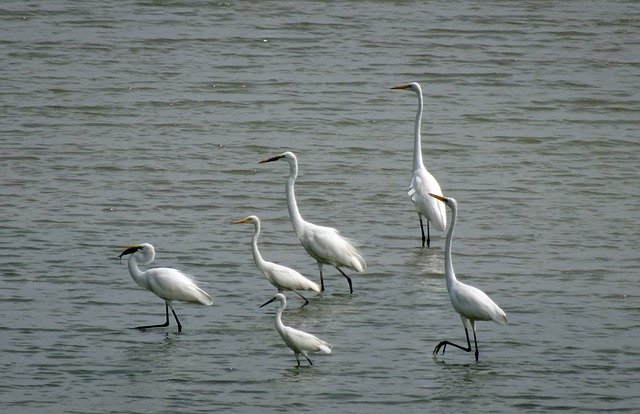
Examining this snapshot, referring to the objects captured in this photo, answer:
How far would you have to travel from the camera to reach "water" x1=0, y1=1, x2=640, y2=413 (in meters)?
8.20

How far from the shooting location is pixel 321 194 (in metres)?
13.5

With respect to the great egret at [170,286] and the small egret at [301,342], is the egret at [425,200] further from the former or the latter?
the small egret at [301,342]

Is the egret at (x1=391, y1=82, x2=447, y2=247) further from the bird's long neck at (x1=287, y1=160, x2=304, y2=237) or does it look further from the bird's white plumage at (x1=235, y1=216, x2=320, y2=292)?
the bird's white plumage at (x1=235, y1=216, x2=320, y2=292)

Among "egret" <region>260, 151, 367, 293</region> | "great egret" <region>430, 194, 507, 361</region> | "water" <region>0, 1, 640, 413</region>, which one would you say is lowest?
"water" <region>0, 1, 640, 413</region>

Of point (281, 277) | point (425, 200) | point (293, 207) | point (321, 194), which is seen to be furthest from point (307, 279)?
point (321, 194)

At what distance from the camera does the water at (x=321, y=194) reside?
8.20 metres

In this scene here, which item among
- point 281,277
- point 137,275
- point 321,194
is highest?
point 137,275

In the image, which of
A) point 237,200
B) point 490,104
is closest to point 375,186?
point 237,200

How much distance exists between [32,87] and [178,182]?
5151 mm

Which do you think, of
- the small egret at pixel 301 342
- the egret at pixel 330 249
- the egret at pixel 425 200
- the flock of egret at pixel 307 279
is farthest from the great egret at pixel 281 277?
the egret at pixel 425 200

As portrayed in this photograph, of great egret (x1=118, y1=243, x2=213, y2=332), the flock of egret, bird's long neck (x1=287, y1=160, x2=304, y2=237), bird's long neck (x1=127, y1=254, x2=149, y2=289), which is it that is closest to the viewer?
the flock of egret

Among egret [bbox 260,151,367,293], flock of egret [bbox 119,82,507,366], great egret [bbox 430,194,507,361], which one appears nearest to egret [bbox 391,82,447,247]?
→ flock of egret [bbox 119,82,507,366]

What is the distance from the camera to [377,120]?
17.3 metres

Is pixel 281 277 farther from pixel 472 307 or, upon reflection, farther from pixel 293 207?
pixel 472 307
